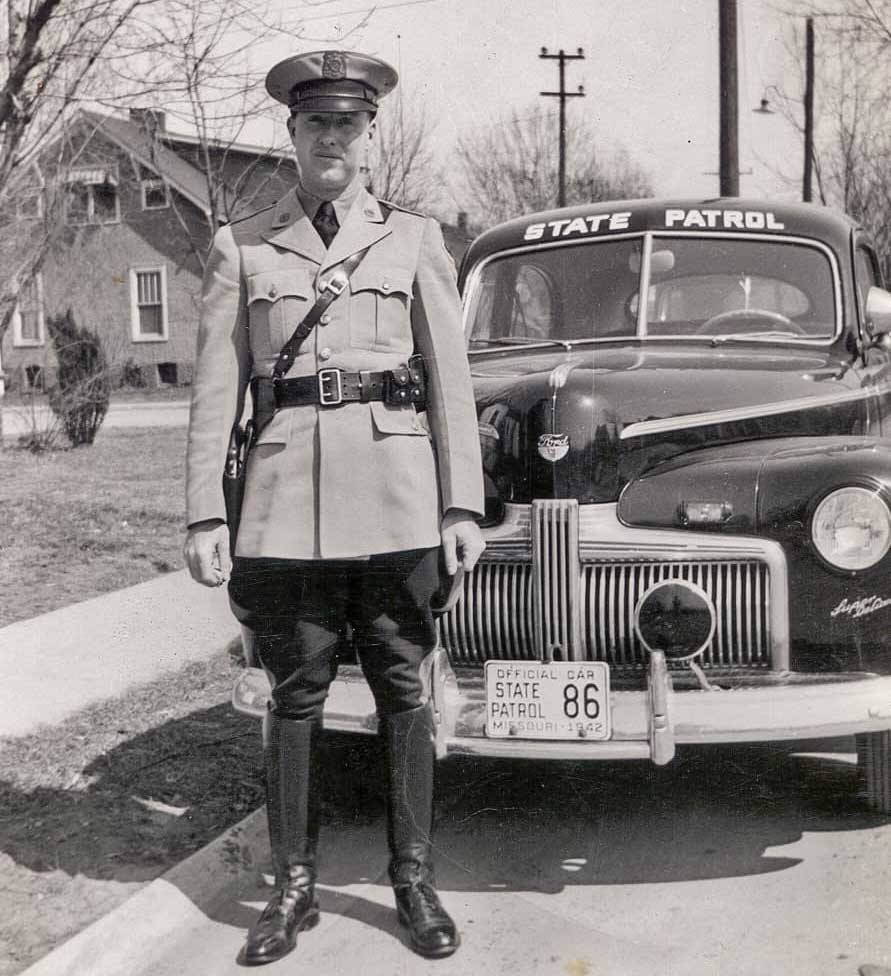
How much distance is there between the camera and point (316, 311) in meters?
2.91

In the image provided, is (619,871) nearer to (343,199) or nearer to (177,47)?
(343,199)

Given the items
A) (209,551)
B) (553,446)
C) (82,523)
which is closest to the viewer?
(209,551)

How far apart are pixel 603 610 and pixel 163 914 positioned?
1377 mm

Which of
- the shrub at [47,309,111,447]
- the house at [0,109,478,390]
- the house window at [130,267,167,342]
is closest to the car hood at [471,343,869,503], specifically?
the house at [0,109,478,390]

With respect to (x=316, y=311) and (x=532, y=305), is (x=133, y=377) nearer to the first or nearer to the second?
(x=532, y=305)

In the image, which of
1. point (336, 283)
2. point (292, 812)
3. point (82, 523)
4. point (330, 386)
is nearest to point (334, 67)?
point (336, 283)

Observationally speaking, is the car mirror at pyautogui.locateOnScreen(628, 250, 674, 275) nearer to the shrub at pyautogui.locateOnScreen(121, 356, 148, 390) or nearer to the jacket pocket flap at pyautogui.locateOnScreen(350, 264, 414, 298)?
the jacket pocket flap at pyautogui.locateOnScreen(350, 264, 414, 298)

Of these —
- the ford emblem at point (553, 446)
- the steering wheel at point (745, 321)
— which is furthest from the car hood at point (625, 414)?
the steering wheel at point (745, 321)

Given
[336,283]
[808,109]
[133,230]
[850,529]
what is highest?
[133,230]

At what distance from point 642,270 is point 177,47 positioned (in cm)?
266

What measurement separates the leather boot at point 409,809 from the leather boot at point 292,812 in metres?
0.20

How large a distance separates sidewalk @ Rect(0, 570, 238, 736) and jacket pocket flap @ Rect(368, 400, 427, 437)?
2.28 metres

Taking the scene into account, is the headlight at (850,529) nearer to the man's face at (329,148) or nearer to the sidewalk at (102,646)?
the man's face at (329,148)

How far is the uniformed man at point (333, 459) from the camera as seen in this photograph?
2924mm
